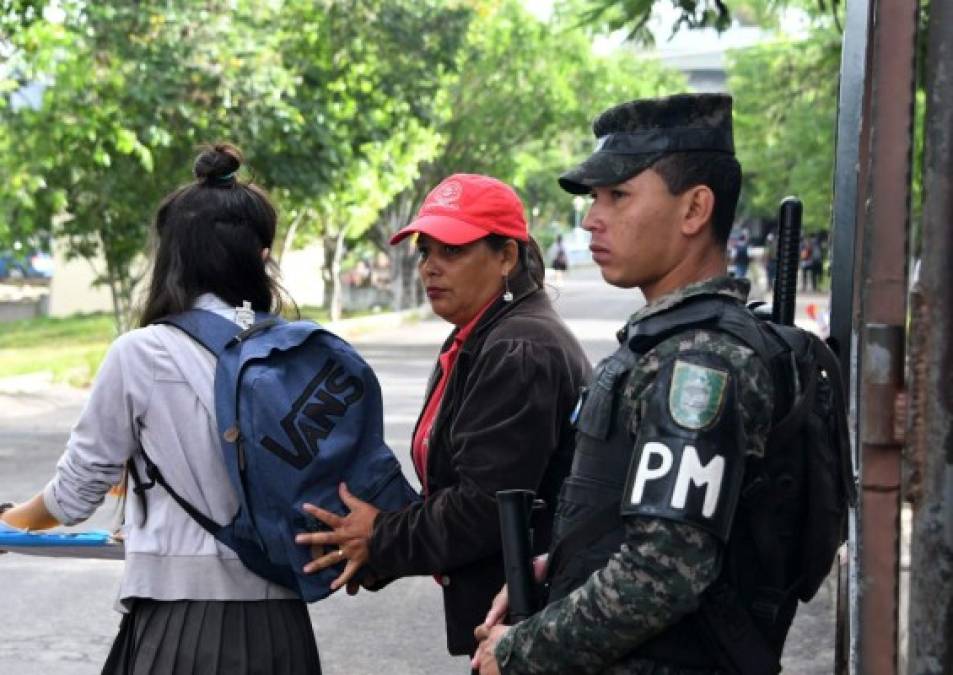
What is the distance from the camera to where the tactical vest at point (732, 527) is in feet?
8.07

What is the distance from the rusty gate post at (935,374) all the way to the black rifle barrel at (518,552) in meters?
0.78

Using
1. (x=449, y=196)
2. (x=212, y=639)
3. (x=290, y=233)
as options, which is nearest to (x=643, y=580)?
(x=212, y=639)

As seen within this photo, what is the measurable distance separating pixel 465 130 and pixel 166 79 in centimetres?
1798

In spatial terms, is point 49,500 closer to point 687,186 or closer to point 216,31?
point 687,186

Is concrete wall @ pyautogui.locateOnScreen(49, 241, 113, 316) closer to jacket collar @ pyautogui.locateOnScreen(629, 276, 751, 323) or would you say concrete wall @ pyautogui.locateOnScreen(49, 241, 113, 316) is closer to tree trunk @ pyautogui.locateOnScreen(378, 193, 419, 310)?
tree trunk @ pyautogui.locateOnScreen(378, 193, 419, 310)

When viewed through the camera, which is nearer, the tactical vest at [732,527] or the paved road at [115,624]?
the tactical vest at [732,527]

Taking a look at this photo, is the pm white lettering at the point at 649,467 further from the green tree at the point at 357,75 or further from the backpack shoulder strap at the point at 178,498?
the green tree at the point at 357,75

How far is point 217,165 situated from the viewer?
3355 mm

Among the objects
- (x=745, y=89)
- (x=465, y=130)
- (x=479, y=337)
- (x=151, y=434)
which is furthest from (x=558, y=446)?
(x=745, y=89)

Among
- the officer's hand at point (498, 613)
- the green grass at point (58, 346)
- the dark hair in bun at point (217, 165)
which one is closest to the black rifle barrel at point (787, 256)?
the officer's hand at point (498, 613)

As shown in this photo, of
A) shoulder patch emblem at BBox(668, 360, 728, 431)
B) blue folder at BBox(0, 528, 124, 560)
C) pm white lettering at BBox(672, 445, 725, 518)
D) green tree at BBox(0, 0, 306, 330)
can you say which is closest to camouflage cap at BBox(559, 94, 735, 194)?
shoulder patch emblem at BBox(668, 360, 728, 431)

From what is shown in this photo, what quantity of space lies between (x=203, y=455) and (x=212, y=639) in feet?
1.15

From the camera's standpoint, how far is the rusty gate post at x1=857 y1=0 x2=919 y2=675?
2.16 m

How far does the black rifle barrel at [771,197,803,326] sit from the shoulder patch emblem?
53 centimetres
